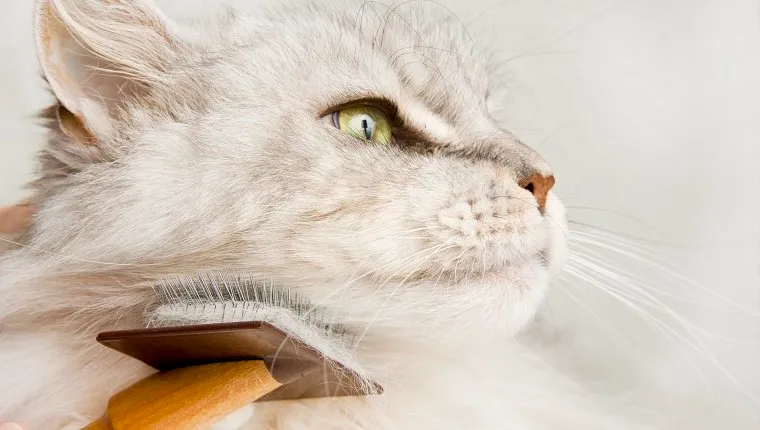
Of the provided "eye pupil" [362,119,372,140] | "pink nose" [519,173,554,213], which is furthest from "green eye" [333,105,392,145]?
"pink nose" [519,173,554,213]

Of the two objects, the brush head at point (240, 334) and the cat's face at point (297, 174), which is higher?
the cat's face at point (297, 174)

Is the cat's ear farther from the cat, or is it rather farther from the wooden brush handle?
the wooden brush handle

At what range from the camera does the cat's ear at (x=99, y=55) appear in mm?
650

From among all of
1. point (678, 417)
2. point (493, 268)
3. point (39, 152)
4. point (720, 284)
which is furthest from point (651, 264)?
point (39, 152)

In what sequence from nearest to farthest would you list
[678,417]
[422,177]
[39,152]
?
[422,177] < [39,152] < [678,417]

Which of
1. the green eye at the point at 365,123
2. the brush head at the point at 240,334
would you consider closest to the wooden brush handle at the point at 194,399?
the brush head at the point at 240,334

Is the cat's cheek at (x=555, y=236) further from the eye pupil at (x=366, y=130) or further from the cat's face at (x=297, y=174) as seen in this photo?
the eye pupil at (x=366, y=130)

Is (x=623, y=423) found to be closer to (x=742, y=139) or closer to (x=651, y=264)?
(x=651, y=264)

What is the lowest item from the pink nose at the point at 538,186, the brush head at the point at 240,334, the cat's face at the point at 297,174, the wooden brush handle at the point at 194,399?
the wooden brush handle at the point at 194,399

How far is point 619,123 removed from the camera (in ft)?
3.22

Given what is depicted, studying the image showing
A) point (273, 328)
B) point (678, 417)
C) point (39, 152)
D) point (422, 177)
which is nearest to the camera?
point (273, 328)

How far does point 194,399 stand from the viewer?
0.55 m

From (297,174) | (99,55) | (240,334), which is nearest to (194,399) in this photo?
(240,334)

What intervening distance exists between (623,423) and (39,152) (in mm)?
700
